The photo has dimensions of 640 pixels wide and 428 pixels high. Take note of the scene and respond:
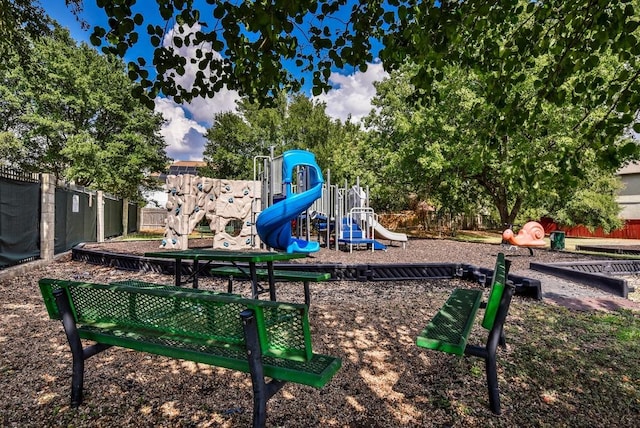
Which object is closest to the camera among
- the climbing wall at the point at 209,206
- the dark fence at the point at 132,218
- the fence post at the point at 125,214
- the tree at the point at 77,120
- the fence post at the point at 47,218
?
the fence post at the point at 47,218

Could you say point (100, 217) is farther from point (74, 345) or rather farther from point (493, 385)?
point (493, 385)

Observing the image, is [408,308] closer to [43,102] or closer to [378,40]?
[378,40]

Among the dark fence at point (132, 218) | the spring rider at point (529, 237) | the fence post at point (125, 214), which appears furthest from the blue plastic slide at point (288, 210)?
the dark fence at point (132, 218)

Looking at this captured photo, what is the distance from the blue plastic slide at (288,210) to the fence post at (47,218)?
5371 millimetres

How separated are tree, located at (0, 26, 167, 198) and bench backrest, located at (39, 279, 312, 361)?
69.2ft

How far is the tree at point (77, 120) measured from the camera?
826 inches

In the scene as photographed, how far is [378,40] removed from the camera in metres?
3.49

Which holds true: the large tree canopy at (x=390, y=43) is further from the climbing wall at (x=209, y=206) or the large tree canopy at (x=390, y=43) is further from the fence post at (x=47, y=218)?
the climbing wall at (x=209, y=206)

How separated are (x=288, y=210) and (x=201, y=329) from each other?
755 cm

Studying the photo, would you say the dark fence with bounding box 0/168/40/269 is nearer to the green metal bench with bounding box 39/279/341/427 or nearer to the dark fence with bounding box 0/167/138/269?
the dark fence with bounding box 0/167/138/269

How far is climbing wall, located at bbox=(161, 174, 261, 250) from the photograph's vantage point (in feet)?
47.8

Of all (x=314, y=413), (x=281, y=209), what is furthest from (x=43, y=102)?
(x=314, y=413)

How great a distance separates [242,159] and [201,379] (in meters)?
31.1

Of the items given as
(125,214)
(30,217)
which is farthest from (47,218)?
(125,214)
